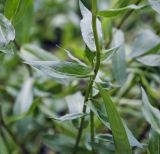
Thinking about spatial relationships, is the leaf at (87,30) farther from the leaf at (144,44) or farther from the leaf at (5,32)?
the leaf at (144,44)

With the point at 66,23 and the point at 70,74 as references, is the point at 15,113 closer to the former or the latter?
the point at 70,74

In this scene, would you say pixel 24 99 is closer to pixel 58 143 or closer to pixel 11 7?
pixel 58 143

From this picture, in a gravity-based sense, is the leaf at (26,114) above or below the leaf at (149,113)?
below

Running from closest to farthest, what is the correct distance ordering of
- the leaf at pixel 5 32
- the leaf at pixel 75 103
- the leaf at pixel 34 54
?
the leaf at pixel 5 32
the leaf at pixel 75 103
the leaf at pixel 34 54

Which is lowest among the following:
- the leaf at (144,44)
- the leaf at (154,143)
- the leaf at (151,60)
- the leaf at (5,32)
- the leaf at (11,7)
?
the leaf at (154,143)

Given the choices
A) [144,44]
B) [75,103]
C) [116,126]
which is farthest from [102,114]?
[144,44]

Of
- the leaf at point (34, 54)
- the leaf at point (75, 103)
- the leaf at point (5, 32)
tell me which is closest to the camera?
the leaf at point (5, 32)

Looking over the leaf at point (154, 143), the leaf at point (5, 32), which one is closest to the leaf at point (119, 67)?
the leaf at point (154, 143)
